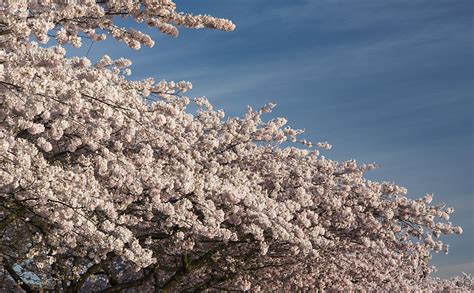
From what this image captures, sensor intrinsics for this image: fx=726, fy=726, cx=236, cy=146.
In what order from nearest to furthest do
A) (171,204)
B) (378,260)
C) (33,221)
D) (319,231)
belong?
1. (33,221)
2. (171,204)
3. (319,231)
4. (378,260)

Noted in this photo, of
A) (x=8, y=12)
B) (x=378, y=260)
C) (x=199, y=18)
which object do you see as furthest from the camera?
(x=378, y=260)

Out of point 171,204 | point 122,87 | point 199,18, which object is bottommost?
point 171,204

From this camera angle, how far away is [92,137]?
46.6ft

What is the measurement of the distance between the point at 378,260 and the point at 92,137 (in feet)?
34.3

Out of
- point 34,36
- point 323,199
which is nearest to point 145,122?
point 34,36

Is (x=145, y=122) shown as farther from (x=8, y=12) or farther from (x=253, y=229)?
(x=8, y=12)

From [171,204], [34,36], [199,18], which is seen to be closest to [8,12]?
[34,36]

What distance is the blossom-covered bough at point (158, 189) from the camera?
1223cm

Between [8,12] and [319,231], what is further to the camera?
[319,231]

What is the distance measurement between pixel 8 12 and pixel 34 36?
1.84ft

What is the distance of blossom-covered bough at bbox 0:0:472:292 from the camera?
40.1 ft

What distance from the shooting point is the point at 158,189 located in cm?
1457

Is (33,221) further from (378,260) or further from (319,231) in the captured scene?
(378,260)

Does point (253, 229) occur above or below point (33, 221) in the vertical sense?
above
